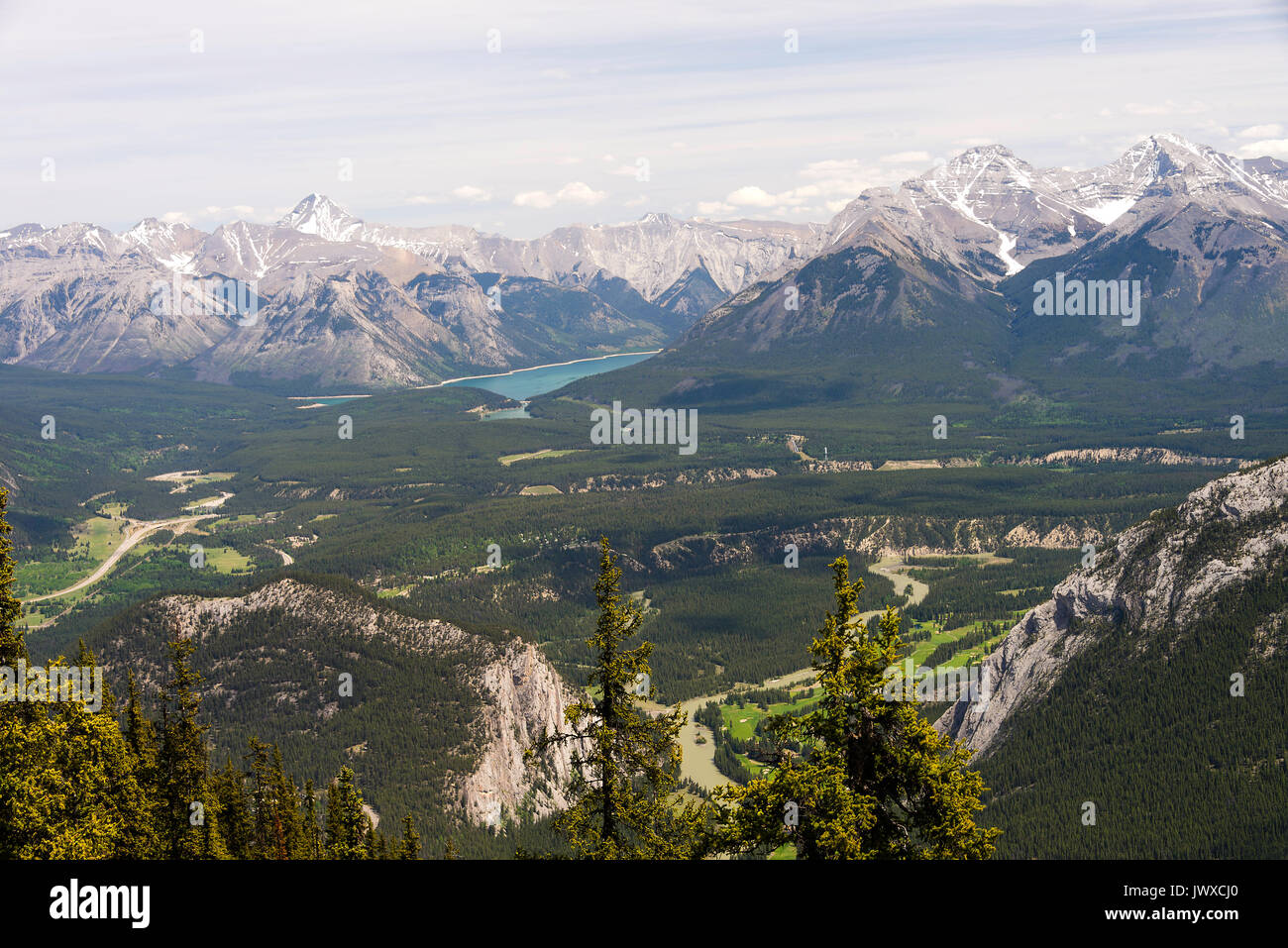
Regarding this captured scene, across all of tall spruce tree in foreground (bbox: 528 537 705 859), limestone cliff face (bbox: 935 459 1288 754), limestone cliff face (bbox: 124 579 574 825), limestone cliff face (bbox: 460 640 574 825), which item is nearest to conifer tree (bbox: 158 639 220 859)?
tall spruce tree in foreground (bbox: 528 537 705 859)

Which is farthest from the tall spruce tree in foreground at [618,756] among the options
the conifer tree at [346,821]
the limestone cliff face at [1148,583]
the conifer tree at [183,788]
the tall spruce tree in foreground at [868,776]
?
the limestone cliff face at [1148,583]

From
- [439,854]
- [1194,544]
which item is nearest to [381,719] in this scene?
[439,854]

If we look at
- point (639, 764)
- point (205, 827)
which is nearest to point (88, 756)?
point (205, 827)

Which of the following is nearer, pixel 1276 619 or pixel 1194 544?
pixel 1276 619

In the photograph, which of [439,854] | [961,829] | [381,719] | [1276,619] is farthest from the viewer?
[381,719]
